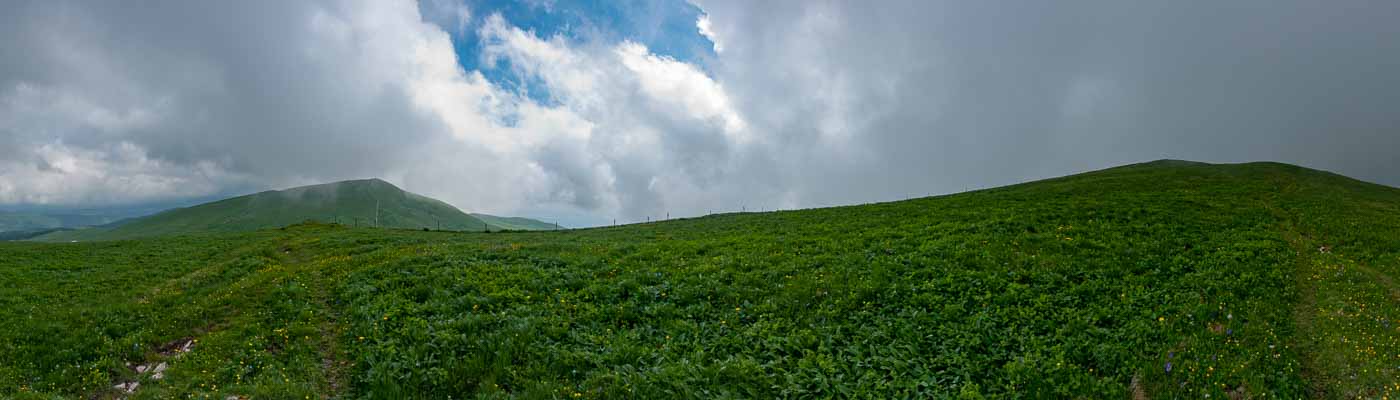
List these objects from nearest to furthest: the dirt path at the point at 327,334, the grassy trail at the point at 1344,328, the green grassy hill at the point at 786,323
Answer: the grassy trail at the point at 1344,328
the green grassy hill at the point at 786,323
the dirt path at the point at 327,334

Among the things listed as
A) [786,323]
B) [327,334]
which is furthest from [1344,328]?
[327,334]

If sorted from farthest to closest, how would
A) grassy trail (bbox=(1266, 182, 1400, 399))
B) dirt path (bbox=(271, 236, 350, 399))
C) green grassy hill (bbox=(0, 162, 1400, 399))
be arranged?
dirt path (bbox=(271, 236, 350, 399)) < green grassy hill (bbox=(0, 162, 1400, 399)) < grassy trail (bbox=(1266, 182, 1400, 399))

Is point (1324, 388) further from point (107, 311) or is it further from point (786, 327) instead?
point (107, 311)

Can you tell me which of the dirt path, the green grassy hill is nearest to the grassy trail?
the green grassy hill

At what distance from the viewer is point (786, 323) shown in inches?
496

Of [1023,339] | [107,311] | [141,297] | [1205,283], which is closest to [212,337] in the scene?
[107,311]

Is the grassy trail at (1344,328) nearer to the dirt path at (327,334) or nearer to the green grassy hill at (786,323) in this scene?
the green grassy hill at (786,323)

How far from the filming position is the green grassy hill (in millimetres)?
9812

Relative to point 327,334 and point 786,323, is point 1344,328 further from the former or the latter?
point 327,334

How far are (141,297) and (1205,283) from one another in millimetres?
36782

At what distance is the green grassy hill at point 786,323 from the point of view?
981cm

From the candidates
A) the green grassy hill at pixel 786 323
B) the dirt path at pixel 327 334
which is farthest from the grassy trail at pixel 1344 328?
the dirt path at pixel 327 334

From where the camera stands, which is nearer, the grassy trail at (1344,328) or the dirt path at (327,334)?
the grassy trail at (1344,328)

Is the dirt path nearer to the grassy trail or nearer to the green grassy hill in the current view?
the green grassy hill
